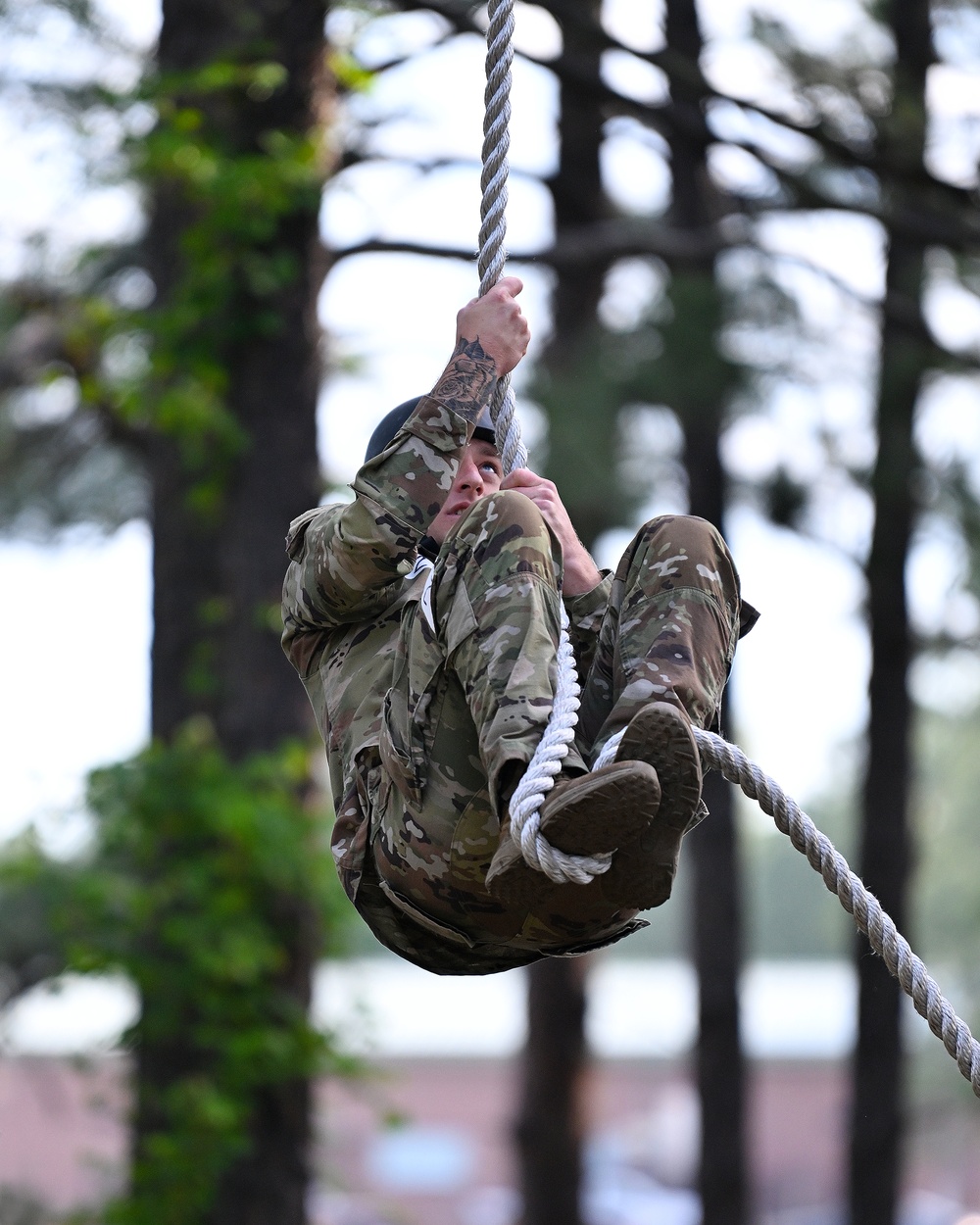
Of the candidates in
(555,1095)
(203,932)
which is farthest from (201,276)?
(555,1095)

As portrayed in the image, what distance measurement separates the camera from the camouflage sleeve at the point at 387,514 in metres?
2.76

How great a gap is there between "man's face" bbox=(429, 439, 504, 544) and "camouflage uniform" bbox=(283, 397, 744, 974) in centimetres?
14

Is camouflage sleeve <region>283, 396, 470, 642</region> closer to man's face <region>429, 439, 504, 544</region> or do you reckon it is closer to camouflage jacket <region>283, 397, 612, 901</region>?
camouflage jacket <region>283, 397, 612, 901</region>

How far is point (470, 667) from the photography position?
2562mm

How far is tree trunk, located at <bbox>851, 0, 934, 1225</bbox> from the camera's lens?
9.59 metres

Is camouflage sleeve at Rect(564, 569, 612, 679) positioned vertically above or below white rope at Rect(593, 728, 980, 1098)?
above

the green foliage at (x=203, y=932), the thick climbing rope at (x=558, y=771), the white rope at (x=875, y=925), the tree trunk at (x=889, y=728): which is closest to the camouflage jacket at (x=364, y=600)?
the thick climbing rope at (x=558, y=771)

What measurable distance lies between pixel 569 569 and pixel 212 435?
4.11 meters

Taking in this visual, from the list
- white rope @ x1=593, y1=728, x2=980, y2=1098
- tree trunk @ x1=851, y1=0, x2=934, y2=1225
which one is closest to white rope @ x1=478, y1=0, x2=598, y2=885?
white rope @ x1=593, y1=728, x2=980, y2=1098

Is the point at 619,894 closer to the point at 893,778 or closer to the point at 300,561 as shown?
the point at 300,561

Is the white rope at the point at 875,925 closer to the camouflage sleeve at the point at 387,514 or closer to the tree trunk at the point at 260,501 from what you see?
the camouflage sleeve at the point at 387,514

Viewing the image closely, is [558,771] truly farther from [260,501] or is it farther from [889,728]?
[889,728]

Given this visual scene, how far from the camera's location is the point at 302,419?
271 inches

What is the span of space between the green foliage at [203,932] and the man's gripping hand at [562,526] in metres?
3.50
